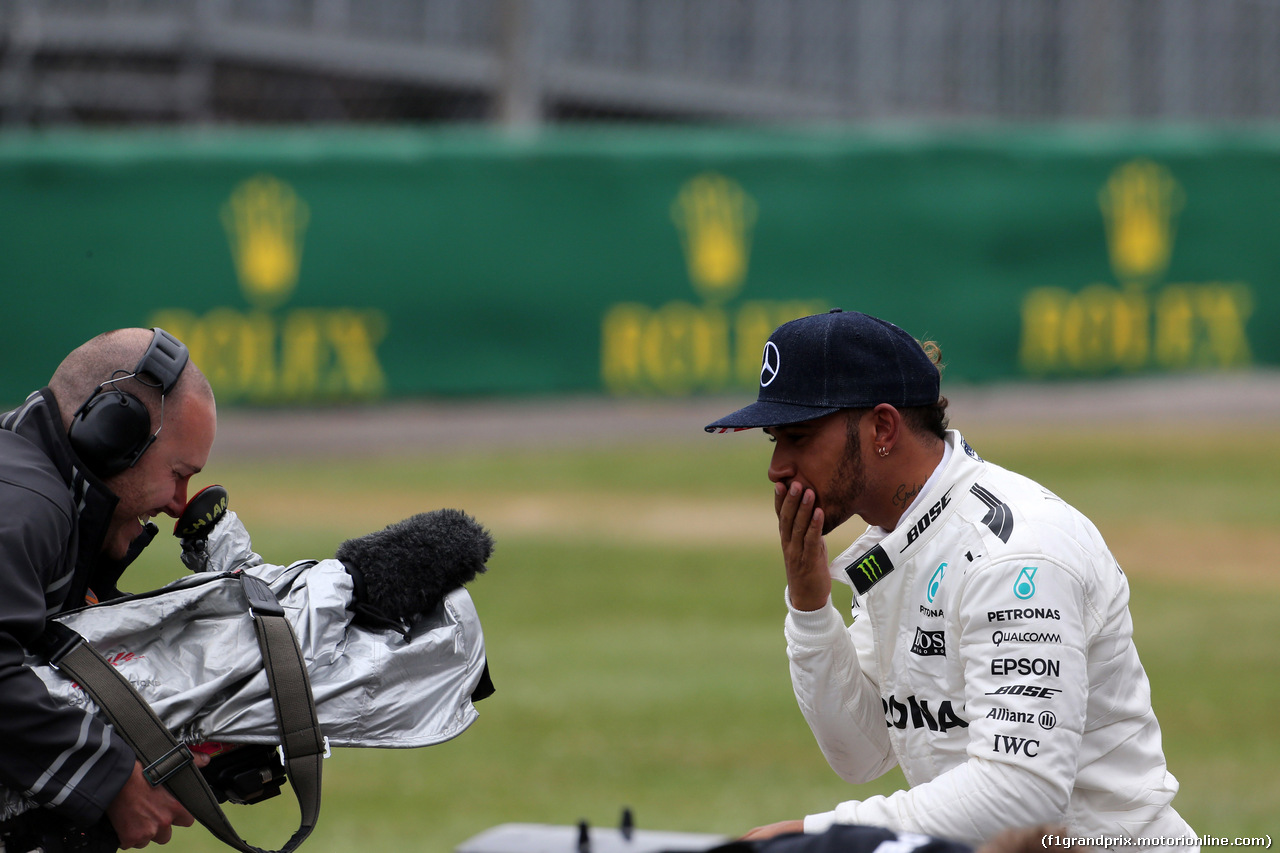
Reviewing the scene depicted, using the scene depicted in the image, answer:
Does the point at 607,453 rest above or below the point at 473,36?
below

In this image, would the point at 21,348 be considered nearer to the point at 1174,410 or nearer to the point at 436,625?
the point at 436,625

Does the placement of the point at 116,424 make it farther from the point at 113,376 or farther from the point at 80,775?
the point at 80,775

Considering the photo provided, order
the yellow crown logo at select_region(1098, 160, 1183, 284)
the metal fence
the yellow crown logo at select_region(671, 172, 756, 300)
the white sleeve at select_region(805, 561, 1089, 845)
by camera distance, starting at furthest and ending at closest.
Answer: the yellow crown logo at select_region(1098, 160, 1183, 284) < the metal fence < the yellow crown logo at select_region(671, 172, 756, 300) < the white sleeve at select_region(805, 561, 1089, 845)

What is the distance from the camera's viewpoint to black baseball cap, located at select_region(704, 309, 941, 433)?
3035 mm

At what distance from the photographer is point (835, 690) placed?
3.30 meters

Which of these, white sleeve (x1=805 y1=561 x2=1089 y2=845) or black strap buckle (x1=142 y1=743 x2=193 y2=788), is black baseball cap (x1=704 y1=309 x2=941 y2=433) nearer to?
white sleeve (x1=805 y1=561 x2=1089 y2=845)

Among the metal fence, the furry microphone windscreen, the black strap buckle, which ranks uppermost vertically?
the metal fence

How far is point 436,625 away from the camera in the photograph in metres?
2.96

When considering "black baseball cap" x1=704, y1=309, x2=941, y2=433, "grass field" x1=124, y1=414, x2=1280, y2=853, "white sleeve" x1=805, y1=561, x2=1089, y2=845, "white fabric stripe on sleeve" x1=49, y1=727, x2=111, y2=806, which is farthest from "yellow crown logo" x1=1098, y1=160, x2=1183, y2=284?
"white fabric stripe on sleeve" x1=49, y1=727, x2=111, y2=806

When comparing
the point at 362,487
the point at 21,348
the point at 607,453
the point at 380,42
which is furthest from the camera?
the point at 607,453

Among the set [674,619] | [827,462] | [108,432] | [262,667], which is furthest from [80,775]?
[674,619]

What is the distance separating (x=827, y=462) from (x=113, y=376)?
1.44 meters

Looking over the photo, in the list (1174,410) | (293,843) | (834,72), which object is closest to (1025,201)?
(834,72)

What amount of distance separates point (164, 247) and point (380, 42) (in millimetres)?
3254
